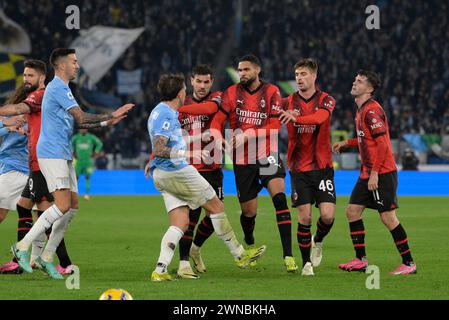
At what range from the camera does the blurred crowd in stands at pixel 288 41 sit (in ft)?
126

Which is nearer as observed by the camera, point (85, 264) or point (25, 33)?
point (85, 264)

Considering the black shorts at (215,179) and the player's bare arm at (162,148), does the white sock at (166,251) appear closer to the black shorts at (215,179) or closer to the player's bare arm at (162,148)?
the player's bare arm at (162,148)

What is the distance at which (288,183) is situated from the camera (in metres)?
27.2

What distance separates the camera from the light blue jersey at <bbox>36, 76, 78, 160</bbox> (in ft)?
34.4

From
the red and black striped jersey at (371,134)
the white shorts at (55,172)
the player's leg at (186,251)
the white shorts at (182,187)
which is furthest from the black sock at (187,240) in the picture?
the red and black striped jersey at (371,134)

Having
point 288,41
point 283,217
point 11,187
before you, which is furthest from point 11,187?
point 288,41

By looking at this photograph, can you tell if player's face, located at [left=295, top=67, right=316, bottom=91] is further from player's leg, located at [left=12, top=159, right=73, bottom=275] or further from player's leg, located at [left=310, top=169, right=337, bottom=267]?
player's leg, located at [left=12, top=159, right=73, bottom=275]

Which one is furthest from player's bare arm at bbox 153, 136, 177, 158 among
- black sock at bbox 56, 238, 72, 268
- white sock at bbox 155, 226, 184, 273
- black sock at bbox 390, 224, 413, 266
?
black sock at bbox 390, 224, 413, 266

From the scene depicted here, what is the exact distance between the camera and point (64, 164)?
10570 millimetres

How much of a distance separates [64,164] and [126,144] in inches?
972

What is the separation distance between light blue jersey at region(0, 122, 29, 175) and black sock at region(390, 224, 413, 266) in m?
4.43
